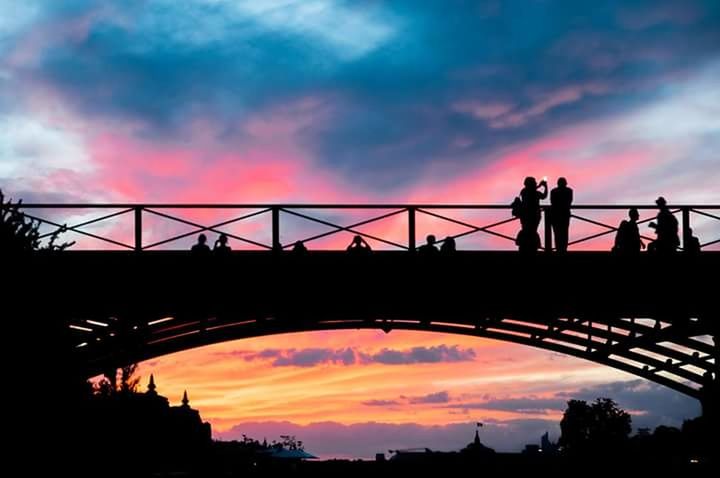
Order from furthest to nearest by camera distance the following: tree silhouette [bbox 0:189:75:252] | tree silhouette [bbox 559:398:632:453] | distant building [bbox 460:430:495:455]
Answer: tree silhouette [bbox 559:398:632:453] → distant building [bbox 460:430:495:455] → tree silhouette [bbox 0:189:75:252]

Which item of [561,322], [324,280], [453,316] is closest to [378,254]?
[324,280]

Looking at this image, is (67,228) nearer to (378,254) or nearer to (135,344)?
(135,344)

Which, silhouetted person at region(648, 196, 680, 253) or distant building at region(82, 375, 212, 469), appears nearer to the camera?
silhouetted person at region(648, 196, 680, 253)

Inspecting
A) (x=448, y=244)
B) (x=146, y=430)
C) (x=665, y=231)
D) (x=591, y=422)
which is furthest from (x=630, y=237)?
(x=591, y=422)

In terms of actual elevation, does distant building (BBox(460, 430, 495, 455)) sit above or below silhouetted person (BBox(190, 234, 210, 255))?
below

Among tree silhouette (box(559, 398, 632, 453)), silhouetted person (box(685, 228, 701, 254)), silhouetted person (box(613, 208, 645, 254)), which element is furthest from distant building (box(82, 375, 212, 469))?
tree silhouette (box(559, 398, 632, 453))

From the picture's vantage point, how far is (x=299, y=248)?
22969 millimetres

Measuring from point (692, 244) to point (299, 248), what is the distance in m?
7.06

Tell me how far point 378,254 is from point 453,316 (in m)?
2.63

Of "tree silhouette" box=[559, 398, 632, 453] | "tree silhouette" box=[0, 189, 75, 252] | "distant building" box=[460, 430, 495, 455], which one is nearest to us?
"tree silhouette" box=[0, 189, 75, 252]

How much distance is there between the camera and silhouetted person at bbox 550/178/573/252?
22.9 metres

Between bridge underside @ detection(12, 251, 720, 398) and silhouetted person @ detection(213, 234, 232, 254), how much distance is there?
13 cm

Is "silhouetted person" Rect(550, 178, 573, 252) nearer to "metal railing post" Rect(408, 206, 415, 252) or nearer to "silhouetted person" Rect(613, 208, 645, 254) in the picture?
"silhouetted person" Rect(613, 208, 645, 254)

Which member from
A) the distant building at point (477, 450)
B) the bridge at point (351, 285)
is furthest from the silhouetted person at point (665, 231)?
the distant building at point (477, 450)
